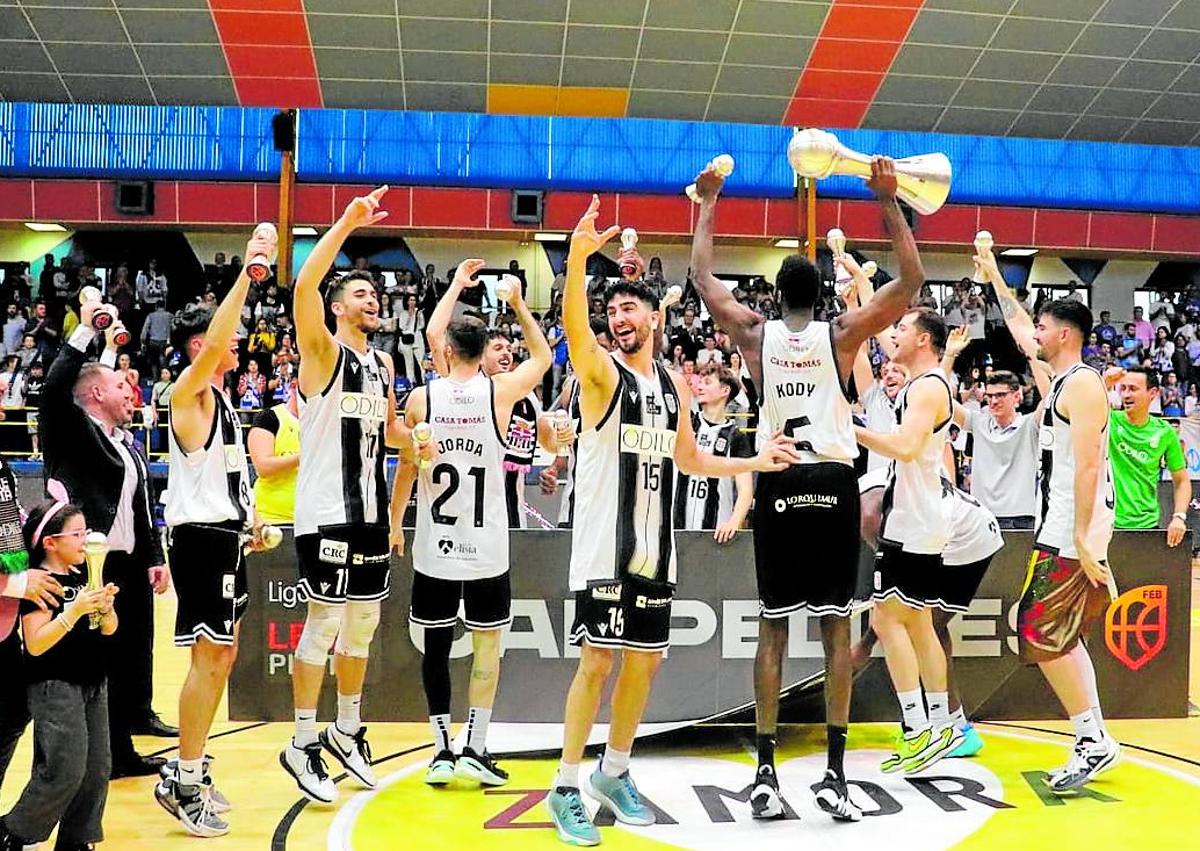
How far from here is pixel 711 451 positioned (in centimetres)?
768

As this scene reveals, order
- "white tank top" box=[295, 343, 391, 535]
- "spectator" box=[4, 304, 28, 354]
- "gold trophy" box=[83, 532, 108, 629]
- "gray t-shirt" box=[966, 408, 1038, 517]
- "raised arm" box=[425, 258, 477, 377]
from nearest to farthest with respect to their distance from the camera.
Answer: "gold trophy" box=[83, 532, 108, 629] < "white tank top" box=[295, 343, 391, 535] < "raised arm" box=[425, 258, 477, 377] < "gray t-shirt" box=[966, 408, 1038, 517] < "spectator" box=[4, 304, 28, 354]

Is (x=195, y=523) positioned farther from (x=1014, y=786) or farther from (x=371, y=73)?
(x=371, y=73)

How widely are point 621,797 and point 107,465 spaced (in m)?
2.74

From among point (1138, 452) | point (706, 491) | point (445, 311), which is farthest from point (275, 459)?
point (1138, 452)

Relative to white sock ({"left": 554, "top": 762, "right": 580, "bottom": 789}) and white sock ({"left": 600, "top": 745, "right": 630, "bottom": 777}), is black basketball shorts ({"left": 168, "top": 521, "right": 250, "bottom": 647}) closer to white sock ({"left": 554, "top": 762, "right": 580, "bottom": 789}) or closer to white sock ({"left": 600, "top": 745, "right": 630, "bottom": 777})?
white sock ({"left": 554, "top": 762, "right": 580, "bottom": 789})

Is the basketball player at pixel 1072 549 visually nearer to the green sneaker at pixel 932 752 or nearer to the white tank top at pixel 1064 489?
the white tank top at pixel 1064 489

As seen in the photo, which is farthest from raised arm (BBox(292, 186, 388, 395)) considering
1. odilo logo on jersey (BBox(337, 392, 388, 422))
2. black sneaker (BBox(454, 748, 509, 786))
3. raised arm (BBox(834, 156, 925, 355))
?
raised arm (BBox(834, 156, 925, 355))

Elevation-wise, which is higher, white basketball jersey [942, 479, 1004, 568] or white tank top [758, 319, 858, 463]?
white tank top [758, 319, 858, 463]

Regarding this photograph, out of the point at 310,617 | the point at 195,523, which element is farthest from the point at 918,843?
the point at 195,523

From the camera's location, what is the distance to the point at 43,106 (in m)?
21.2

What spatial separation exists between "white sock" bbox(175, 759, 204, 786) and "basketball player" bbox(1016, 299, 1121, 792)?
3836 mm

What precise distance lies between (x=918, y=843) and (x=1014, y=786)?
105 cm

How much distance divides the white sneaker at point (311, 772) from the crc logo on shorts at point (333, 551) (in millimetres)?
831

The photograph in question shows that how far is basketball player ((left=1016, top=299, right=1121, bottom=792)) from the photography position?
209 inches
